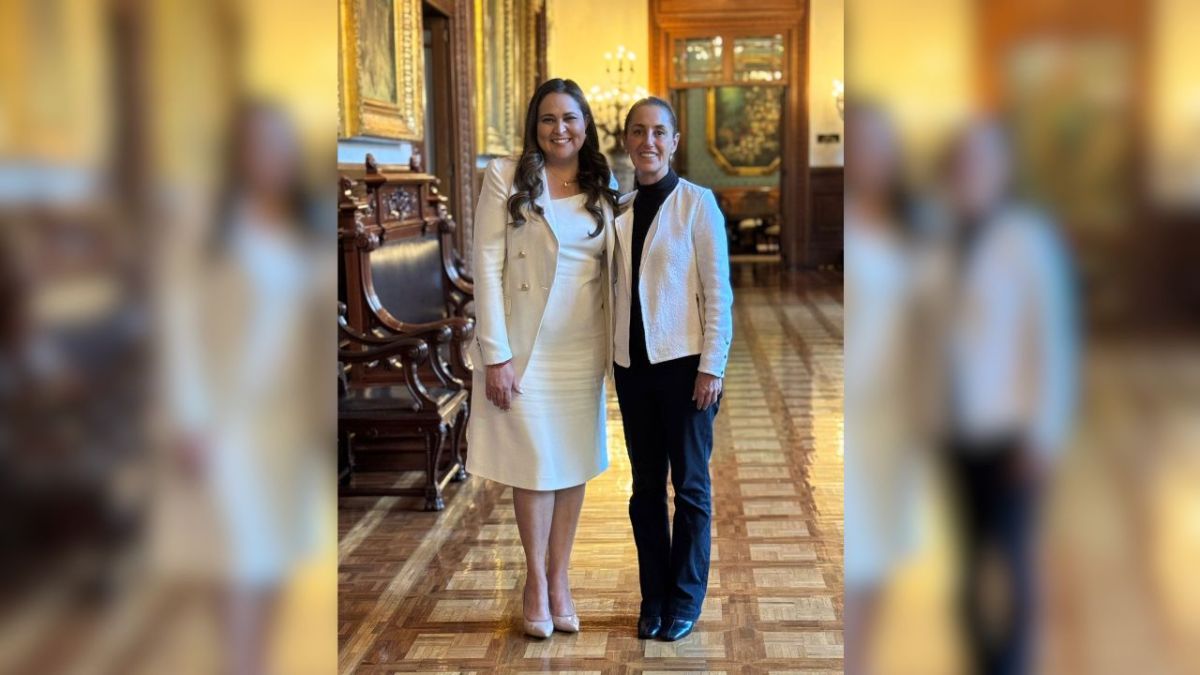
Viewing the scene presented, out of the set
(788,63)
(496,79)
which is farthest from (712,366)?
(788,63)

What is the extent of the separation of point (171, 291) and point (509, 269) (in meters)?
2.33

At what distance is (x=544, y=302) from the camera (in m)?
2.93

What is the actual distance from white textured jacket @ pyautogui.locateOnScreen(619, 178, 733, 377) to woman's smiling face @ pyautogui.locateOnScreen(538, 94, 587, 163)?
273 millimetres

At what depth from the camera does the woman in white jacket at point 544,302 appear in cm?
291

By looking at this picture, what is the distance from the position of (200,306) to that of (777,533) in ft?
11.8

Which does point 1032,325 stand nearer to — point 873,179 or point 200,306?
point 873,179

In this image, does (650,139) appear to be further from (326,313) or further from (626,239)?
(326,313)

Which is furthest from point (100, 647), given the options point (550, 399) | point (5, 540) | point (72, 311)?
point (550, 399)

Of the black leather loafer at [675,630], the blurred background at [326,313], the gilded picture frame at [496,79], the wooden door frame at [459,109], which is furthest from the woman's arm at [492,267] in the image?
the gilded picture frame at [496,79]

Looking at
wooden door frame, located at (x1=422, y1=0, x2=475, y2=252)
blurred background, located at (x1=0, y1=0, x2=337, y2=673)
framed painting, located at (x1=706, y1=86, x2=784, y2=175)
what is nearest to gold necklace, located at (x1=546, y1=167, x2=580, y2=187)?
blurred background, located at (x1=0, y1=0, x2=337, y2=673)

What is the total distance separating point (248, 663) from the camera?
666 millimetres

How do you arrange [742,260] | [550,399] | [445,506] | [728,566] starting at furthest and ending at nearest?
1. [742,260]
2. [445,506]
3. [728,566]
4. [550,399]

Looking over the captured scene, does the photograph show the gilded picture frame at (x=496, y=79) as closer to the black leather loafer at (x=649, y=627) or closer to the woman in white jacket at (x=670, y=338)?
the woman in white jacket at (x=670, y=338)

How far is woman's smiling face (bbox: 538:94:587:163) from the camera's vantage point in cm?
288
